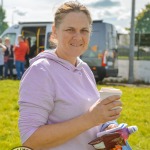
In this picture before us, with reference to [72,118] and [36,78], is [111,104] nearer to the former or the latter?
[72,118]

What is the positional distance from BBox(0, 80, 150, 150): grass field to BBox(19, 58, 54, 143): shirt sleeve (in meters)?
3.12

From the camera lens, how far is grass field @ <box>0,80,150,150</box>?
5.39 meters

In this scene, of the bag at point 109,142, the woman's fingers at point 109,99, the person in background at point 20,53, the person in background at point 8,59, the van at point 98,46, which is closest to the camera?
the woman's fingers at point 109,99

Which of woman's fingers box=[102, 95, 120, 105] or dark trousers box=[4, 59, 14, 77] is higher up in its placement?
woman's fingers box=[102, 95, 120, 105]

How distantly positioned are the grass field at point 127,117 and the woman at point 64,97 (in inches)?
119

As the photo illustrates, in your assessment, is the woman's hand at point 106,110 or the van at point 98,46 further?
the van at point 98,46

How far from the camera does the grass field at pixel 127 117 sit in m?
5.39

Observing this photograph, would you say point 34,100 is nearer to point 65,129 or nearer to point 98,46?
point 65,129

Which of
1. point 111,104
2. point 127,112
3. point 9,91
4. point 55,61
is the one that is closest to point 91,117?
point 111,104

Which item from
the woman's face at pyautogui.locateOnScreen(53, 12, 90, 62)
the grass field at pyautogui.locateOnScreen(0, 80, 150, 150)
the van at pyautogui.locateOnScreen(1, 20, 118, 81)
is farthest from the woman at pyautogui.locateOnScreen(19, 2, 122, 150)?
the van at pyautogui.locateOnScreen(1, 20, 118, 81)

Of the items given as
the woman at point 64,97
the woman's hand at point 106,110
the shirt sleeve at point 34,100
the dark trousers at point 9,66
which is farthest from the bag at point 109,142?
the dark trousers at point 9,66

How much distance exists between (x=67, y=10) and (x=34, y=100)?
1.77 feet

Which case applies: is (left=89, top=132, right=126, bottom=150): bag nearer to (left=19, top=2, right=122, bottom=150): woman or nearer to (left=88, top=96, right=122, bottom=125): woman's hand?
(left=19, top=2, right=122, bottom=150): woman

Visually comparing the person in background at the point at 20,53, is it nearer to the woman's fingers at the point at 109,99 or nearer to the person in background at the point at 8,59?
Result: the person in background at the point at 8,59
